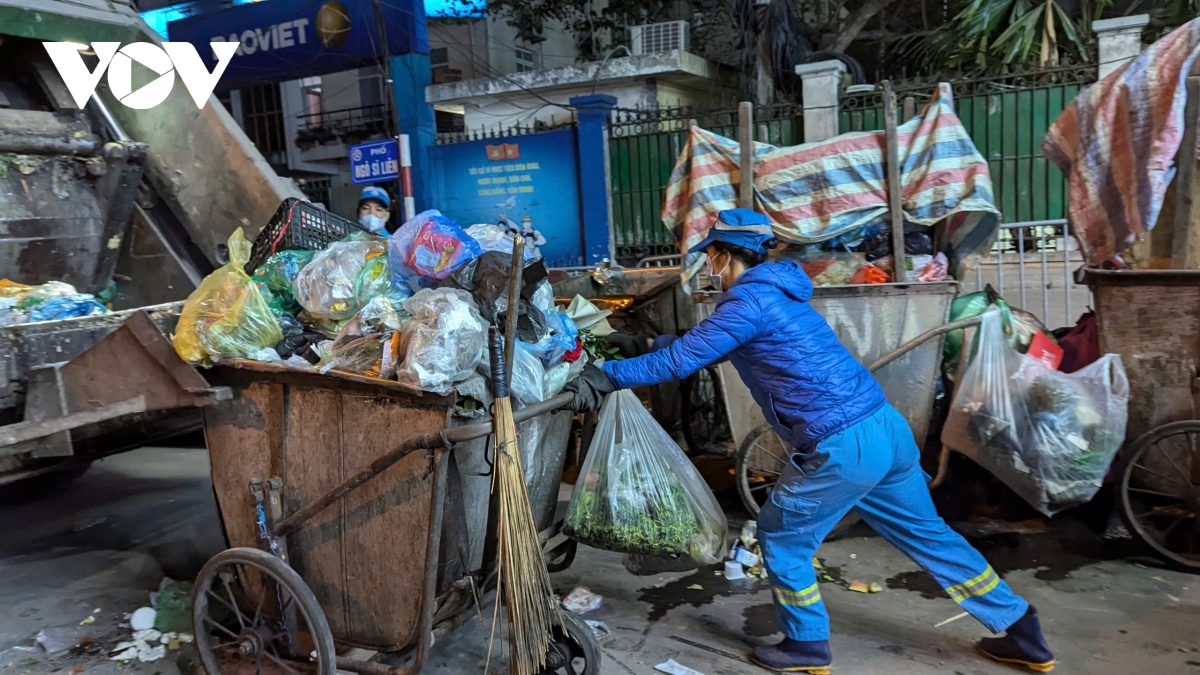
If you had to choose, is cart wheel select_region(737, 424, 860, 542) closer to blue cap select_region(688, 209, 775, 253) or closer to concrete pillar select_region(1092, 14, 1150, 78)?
blue cap select_region(688, 209, 775, 253)

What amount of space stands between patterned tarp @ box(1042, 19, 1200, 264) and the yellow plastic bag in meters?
3.43

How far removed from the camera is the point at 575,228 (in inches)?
390

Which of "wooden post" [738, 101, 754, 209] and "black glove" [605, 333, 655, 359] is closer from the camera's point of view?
"wooden post" [738, 101, 754, 209]

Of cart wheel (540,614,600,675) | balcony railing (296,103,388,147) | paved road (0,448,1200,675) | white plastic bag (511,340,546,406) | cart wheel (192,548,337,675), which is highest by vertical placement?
balcony railing (296,103,388,147)

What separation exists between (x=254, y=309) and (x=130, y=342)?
379 mm

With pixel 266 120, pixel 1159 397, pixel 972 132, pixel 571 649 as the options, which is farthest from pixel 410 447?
pixel 266 120

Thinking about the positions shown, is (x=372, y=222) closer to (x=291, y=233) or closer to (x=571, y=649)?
(x=291, y=233)

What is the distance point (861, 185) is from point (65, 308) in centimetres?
344

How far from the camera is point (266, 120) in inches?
745

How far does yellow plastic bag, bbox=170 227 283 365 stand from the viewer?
2.56 metres

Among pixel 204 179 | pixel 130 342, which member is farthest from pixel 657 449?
pixel 204 179

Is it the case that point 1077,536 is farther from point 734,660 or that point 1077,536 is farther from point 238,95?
point 238,95

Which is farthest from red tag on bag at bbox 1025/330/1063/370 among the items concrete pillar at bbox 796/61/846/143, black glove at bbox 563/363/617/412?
concrete pillar at bbox 796/61/846/143

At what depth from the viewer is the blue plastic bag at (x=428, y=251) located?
8.45 feet
